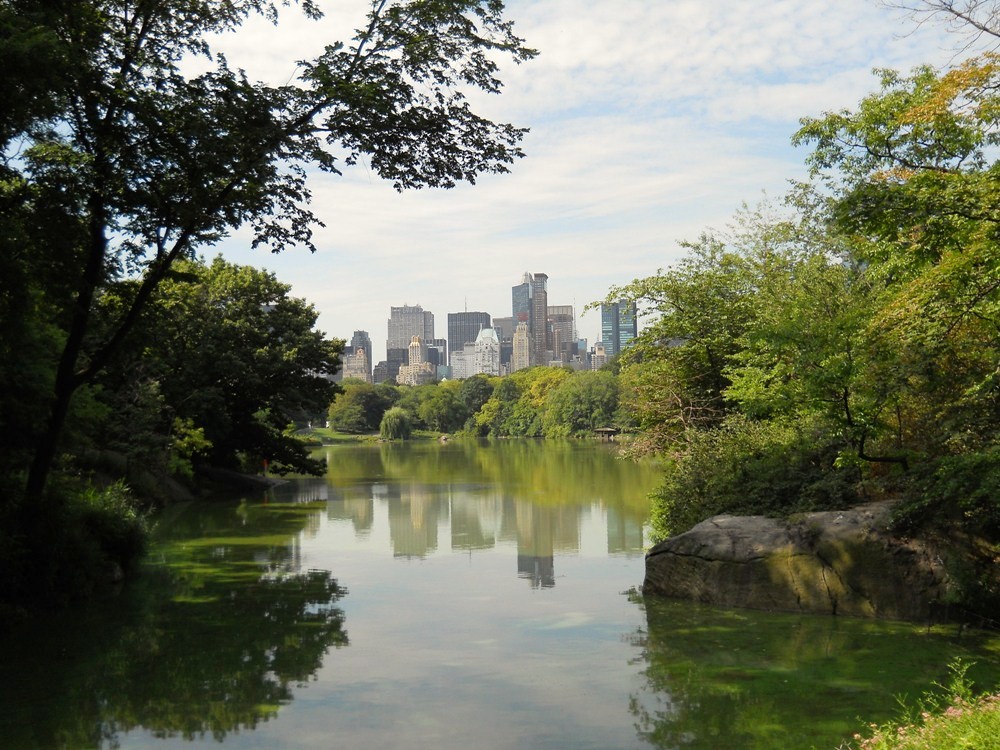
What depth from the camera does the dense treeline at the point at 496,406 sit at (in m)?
83.9

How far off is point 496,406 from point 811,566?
9295 centimetres

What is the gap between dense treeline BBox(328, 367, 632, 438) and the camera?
275 ft

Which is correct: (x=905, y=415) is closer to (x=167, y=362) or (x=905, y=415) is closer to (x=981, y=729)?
(x=981, y=729)

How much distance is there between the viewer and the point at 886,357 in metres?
10.4

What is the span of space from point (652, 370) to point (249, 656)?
1058 centimetres

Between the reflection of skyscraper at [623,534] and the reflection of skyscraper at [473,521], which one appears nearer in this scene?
the reflection of skyscraper at [623,534]

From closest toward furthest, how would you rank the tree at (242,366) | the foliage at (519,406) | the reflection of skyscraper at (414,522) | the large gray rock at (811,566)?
1. the large gray rock at (811,566)
2. the reflection of skyscraper at (414,522)
3. the tree at (242,366)
4. the foliage at (519,406)

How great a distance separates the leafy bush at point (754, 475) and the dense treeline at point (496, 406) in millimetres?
67560

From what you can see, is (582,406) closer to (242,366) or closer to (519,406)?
(519,406)

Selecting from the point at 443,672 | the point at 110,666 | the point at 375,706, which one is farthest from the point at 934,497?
the point at 110,666

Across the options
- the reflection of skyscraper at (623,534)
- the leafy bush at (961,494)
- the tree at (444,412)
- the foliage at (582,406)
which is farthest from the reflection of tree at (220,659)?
the tree at (444,412)

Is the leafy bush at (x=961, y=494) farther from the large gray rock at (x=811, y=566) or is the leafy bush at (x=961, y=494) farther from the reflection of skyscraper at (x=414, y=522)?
the reflection of skyscraper at (x=414, y=522)

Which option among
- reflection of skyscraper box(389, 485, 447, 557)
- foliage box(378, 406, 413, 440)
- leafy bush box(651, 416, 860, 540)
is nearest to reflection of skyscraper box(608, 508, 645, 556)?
leafy bush box(651, 416, 860, 540)

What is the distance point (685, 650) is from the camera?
8695mm
